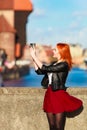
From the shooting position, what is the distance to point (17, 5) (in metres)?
99.4

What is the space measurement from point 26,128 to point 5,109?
1.25 feet

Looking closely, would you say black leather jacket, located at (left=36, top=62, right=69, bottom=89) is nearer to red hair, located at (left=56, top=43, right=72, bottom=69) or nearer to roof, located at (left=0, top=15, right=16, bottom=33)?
Result: red hair, located at (left=56, top=43, right=72, bottom=69)

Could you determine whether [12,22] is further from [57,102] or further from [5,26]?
[57,102]

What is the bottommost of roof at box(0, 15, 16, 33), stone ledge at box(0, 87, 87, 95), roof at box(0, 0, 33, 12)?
roof at box(0, 15, 16, 33)

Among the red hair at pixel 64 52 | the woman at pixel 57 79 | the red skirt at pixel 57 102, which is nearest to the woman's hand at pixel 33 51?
the woman at pixel 57 79

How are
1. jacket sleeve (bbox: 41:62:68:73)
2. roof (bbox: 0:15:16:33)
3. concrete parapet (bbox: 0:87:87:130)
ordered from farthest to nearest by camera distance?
roof (bbox: 0:15:16:33), concrete parapet (bbox: 0:87:87:130), jacket sleeve (bbox: 41:62:68:73)

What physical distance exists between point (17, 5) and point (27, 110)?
94.8 m

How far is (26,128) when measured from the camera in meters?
5.84

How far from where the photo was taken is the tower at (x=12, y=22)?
285 ft

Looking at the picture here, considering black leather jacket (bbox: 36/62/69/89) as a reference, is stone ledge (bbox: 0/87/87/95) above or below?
below

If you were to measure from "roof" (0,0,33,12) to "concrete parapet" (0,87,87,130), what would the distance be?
91532 millimetres

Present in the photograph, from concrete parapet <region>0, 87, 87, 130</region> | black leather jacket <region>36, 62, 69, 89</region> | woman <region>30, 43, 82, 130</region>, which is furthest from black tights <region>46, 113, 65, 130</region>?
concrete parapet <region>0, 87, 87, 130</region>

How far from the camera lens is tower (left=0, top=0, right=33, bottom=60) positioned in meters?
86.8

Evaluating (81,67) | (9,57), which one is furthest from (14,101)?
(81,67)
